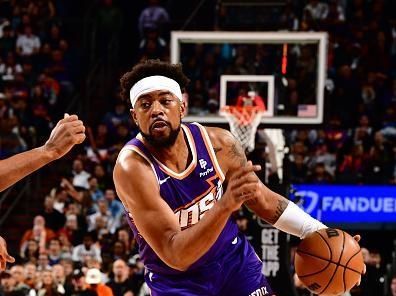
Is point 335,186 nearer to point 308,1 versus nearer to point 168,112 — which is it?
point 308,1

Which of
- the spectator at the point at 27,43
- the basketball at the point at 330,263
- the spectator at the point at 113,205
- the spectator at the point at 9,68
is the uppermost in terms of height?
the spectator at the point at 27,43

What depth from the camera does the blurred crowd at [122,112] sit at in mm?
10680

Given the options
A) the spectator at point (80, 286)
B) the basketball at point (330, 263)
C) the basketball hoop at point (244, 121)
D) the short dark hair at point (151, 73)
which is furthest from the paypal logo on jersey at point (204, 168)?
the spectator at point (80, 286)

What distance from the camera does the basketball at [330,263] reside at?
503cm

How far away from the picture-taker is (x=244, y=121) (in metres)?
9.69

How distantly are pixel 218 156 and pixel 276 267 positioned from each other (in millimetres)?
5522

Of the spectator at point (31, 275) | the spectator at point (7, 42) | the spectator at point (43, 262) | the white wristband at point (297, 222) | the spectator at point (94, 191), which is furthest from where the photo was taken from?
the spectator at point (7, 42)

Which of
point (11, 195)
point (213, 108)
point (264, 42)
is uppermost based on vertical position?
point (264, 42)

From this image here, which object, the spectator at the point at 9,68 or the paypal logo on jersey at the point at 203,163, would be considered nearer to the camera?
the paypal logo on jersey at the point at 203,163

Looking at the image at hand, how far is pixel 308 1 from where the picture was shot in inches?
623

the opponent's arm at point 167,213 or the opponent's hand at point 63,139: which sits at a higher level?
the opponent's hand at point 63,139

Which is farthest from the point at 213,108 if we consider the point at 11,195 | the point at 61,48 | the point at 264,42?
the point at 61,48

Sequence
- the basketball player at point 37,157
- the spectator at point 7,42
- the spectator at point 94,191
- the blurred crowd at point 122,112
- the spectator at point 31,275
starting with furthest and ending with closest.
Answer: the spectator at point 7,42, the spectator at point 94,191, the spectator at point 31,275, the blurred crowd at point 122,112, the basketball player at point 37,157

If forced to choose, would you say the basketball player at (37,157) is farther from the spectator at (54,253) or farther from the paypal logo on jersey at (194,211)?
the spectator at (54,253)
